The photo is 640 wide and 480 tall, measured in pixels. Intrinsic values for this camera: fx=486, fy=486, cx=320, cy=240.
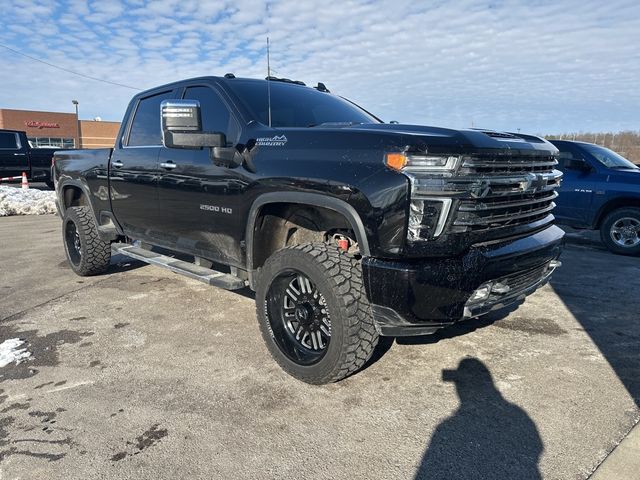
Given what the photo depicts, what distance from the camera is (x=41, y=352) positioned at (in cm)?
368

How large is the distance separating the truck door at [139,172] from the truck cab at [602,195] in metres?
6.14

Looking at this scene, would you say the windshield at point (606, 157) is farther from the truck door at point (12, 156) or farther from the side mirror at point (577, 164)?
the truck door at point (12, 156)

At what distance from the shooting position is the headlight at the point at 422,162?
256 centimetres

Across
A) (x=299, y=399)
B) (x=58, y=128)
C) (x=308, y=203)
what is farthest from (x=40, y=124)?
(x=299, y=399)

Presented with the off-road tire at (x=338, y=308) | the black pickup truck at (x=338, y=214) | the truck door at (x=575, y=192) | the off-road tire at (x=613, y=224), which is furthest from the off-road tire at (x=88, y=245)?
the off-road tire at (x=613, y=224)

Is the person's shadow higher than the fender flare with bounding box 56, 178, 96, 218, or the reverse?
the fender flare with bounding box 56, 178, 96, 218

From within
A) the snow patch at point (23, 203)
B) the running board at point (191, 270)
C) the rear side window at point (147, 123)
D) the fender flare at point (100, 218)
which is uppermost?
the rear side window at point (147, 123)

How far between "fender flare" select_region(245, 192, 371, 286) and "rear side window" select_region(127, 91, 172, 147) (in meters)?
1.73

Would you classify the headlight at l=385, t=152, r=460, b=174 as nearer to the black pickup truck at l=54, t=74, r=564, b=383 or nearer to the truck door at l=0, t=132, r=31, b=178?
the black pickup truck at l=54, t=74, r=564, b=383

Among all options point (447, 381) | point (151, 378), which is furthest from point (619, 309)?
point (151, 378)

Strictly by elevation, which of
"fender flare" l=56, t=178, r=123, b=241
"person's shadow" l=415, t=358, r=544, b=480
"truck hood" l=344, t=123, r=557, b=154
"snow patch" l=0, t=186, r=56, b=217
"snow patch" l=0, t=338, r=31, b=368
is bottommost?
"snow patch" l=0, t=338, r=31, b=368

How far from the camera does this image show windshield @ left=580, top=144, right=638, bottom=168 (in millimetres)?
7559

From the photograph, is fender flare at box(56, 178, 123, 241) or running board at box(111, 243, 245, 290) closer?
running board at box(111, 243, 245, 290)

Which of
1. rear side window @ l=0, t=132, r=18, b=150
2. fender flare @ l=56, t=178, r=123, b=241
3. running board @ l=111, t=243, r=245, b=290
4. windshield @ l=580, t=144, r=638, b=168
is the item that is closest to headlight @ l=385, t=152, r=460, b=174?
running board @ l=111, t=243, r=245, b=290
